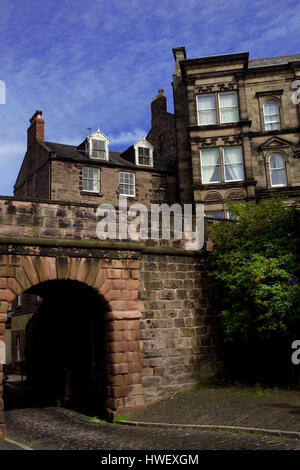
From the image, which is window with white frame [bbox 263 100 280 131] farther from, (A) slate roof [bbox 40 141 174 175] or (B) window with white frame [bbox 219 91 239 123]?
(A) slate roof [bbox 40 141 174 175]

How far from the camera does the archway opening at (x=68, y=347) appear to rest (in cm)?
1254

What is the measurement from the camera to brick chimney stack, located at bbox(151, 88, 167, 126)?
101 ft

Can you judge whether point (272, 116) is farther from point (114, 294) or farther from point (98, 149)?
point (114, 294)

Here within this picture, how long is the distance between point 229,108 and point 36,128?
11473mm

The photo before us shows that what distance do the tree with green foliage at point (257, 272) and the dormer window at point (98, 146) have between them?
14.1 meters

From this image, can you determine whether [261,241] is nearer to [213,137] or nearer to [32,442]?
[32,442]

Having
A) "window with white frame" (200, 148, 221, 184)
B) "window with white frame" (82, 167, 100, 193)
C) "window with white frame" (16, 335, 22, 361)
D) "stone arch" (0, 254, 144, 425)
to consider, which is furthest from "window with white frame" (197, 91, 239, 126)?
"window with white frame" (16, 335, 22, 361)

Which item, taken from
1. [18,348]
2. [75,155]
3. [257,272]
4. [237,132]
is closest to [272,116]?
[237,132]

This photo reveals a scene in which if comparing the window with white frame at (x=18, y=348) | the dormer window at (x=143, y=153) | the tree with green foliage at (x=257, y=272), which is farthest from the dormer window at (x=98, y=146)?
the tree with green foliage at (x=257, y=272)

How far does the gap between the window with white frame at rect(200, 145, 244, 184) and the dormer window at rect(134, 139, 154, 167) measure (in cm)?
456

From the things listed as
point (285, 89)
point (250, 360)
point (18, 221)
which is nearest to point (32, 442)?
point (18, 221)

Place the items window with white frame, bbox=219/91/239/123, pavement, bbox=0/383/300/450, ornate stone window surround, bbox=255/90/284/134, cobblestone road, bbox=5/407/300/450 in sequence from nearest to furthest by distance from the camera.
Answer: cobblestone road, bbox=5/407/300/450, pavement, bbox=0/383/300/450, window with white frame, bbox=219/91/239/123, ornate stone window surround, bbox=255/90/284/134

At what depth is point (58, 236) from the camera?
A: 37.1 ft

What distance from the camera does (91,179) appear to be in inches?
1010
